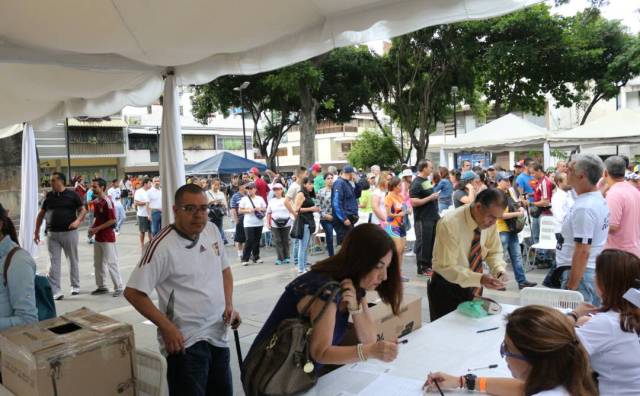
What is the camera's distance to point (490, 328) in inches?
120

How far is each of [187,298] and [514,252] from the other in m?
5.72

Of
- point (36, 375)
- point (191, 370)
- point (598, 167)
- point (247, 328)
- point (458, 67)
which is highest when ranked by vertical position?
point (458, 67)

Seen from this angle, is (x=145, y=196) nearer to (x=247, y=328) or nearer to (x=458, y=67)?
(x=247, y=328)

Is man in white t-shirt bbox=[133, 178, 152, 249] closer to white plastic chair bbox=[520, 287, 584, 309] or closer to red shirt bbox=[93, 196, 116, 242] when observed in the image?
red shirt bbox=[93, 196, 116, 242]

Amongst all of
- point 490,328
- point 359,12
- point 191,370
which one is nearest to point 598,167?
point 490,328

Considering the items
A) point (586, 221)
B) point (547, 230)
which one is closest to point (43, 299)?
point (586, 221)

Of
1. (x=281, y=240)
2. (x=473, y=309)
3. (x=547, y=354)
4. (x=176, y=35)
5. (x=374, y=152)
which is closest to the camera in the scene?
(x=547, y=354)

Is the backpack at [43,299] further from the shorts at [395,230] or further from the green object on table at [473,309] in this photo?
the shorts at [395,230]

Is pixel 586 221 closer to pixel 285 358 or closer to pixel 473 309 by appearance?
pixel 473 309

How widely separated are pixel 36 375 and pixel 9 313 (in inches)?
33.2

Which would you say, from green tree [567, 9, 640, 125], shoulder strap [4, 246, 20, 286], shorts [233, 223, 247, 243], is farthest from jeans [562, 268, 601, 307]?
green tree [567, 9, 640, 125]

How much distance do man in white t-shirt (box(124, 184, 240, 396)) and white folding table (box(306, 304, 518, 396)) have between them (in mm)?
738

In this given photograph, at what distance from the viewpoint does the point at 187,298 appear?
8.64ft

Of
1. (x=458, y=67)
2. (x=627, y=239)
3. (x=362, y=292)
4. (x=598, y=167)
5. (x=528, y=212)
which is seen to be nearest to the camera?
(x=362, y=292)
